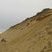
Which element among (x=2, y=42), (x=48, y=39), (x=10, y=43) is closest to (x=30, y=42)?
(x=48, y=39)

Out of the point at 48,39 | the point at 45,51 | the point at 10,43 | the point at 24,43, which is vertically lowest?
the point at 45,51

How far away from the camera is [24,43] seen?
1708 centimetres

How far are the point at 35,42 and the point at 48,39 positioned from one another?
1.22m

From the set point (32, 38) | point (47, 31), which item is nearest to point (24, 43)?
point (32, 38)

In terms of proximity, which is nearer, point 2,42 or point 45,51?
point 45,51

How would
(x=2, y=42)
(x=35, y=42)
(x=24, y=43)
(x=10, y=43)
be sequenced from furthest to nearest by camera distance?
1. (x=2, y=42)
2. (x=10, y=43)
3. (x=24, y=43)
4. (x=35, y=42)

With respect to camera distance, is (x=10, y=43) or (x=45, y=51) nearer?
(x=45, y=51)

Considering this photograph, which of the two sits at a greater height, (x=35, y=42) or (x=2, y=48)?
(x=2, y=48)

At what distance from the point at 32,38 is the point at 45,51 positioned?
10.3ft

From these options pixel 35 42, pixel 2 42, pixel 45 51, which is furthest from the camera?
pixel 2 42

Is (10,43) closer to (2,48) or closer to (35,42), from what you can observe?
(2,48)

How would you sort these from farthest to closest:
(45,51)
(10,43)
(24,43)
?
(10,43), (24,43), (45,51)

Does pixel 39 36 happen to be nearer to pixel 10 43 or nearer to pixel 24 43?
pixel 24 43

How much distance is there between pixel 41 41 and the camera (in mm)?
15242
